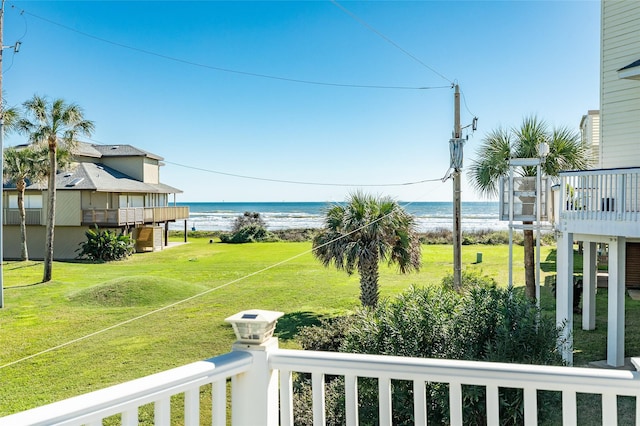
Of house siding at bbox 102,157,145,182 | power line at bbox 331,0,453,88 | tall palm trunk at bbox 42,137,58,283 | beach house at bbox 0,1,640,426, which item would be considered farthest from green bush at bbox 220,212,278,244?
beach house at bbox 0,1,640,426

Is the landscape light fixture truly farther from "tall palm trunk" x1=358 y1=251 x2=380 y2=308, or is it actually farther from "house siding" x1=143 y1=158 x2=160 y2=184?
"tall palm trunk" x1=358 y1=251 x2=380 y2=308

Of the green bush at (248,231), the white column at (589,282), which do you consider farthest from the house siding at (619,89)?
the green bush at (248,231)

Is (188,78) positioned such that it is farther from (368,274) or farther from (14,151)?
(368,274)

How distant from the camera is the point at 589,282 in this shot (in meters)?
5.20

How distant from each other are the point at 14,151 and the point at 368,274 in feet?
13.1

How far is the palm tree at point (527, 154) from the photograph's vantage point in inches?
253

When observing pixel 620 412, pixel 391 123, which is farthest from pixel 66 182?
pixel 391 123

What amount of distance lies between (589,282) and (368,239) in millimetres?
2675

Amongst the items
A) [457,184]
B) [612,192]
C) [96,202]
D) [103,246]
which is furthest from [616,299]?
[96,202]

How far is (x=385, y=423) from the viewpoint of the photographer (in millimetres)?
1052

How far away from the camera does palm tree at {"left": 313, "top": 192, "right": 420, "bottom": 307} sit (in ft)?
17.6

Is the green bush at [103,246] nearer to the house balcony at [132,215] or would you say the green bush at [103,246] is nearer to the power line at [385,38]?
the house balcony at [132,215]

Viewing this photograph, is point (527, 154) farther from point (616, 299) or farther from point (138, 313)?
point (138, 313)

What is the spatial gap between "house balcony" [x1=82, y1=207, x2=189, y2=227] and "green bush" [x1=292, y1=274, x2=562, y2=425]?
2.71 m
